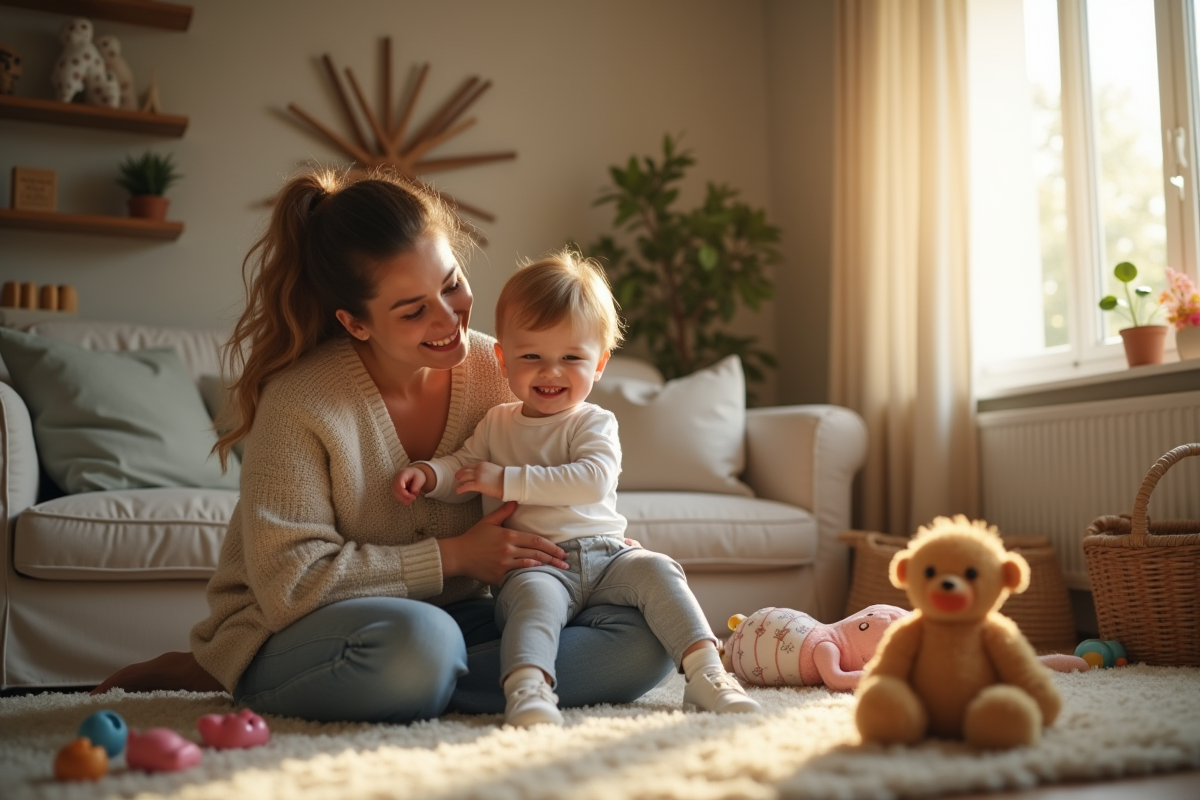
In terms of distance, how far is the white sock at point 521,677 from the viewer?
4.72ft

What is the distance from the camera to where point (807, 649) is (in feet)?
6.26

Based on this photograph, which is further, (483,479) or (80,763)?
(483,479)

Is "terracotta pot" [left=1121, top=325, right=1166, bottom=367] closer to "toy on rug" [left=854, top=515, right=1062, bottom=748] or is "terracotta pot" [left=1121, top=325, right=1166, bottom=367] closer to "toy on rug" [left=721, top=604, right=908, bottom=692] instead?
"toy on rug" [left=721, top=604, right=908, bottom=692]

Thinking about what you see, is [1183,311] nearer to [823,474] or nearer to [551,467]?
[823,474]

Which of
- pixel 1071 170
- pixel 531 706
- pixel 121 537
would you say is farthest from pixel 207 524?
pixel 1071 170

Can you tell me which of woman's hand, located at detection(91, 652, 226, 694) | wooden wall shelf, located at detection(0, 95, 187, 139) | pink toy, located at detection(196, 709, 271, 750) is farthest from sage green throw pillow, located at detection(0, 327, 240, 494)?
pink toy, located at detection(196, 709, 271, 750)

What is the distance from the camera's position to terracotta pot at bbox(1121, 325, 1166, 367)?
2.61 metres

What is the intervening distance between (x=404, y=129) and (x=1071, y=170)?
2191 millimetres

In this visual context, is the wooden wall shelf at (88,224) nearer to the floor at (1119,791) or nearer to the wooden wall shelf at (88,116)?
the wooden wall shelf at (88,116)

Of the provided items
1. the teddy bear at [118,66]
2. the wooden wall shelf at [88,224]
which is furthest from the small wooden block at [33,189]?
the teddy bear at [118,66]

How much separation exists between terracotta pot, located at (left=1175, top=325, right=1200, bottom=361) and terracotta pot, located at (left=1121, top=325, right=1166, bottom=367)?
0.24 feet

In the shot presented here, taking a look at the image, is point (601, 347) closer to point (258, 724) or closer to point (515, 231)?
point (258, 724)

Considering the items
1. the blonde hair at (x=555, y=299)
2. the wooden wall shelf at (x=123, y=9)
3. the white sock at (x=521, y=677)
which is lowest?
the white sock at (x=521, y=677)

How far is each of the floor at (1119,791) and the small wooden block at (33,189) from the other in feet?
10.5
